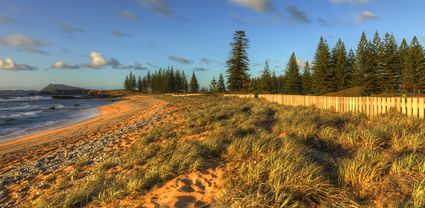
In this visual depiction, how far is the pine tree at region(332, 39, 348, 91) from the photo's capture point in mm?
55250

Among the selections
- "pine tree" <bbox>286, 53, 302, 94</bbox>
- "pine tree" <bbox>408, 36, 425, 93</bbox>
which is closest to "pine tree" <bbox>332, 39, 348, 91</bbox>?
"pine tree" <bbox>286, 53, 302, 94</bbox>

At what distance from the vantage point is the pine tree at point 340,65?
2175 inches

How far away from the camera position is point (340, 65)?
55156mm

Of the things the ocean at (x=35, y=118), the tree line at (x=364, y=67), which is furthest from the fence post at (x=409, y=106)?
the tree line at (x=364, y=67)

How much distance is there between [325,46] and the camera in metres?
54.7

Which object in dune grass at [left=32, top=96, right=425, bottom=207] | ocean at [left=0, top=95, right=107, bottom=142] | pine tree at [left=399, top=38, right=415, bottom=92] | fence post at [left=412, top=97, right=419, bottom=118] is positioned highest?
pine tree at [left=399, top=38, right=415, bottom=92]

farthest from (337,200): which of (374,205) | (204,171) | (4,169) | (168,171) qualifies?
(4,169)

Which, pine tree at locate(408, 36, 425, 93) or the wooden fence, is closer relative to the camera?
the wooden fence

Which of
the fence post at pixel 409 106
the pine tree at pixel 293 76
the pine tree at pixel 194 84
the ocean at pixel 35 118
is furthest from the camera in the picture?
the pine tree at pixel 194 84

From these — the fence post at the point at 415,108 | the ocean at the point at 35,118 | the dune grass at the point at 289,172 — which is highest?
the fence post at the point at 415,108

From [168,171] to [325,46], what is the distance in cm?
5734

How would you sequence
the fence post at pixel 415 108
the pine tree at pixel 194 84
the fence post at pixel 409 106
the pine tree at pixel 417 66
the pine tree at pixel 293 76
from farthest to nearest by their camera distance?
the pine tree at pixel 194 84 < the pine tree at pixel 293 76 < the pine tree at pixel 417 66 < the fence post at pixel 409 106 < the fence post at pixel 415 108

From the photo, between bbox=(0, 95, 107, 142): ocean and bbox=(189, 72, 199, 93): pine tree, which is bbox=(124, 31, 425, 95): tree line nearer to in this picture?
bbox=(0, 95, 107, 142): ocean

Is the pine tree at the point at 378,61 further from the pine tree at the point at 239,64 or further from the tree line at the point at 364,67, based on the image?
the pine tree at the point at 239,64
